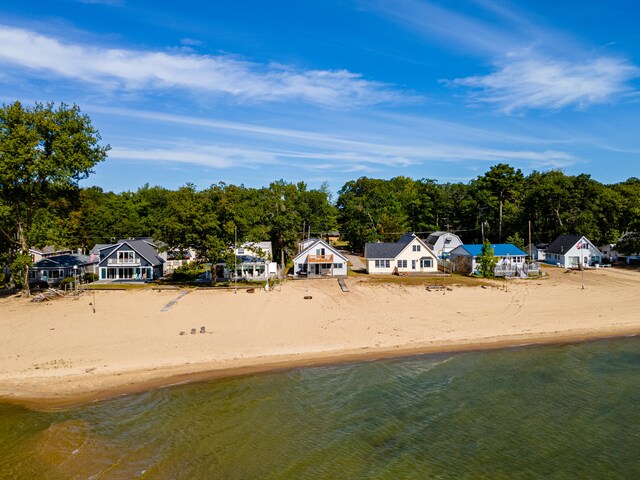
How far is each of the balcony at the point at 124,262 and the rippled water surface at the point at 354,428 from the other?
→ 32.5 metres

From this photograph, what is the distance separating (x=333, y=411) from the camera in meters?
20.1

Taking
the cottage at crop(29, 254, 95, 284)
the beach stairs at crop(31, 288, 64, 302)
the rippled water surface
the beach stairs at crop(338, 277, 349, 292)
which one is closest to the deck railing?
the cottage at crop(29, 254, 95, 284)

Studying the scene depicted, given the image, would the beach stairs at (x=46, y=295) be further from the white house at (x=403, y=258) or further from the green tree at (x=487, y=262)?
the green tree at (x=487, y=262)

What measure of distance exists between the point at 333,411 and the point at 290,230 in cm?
4091

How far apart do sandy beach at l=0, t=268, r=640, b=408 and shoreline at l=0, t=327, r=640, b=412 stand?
0.29ft

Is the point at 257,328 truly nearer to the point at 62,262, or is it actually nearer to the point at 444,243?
the point at 62,262

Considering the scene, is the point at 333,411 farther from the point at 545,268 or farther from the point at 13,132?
the point at 545,268

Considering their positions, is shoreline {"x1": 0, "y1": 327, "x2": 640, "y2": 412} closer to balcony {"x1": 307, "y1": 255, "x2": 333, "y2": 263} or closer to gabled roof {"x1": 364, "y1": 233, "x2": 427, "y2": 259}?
balcony {"x1": 307, "y1": 255, "x2": 333, "y2": 263}

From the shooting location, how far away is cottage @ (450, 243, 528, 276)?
50594 mm

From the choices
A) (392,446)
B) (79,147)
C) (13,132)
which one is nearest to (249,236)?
(79,147)

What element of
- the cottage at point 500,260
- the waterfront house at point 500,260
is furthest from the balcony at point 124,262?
the cottage at point 500,260

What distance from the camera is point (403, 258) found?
54.6m

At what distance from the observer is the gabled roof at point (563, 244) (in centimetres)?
5794

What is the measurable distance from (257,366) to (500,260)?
38.3m
